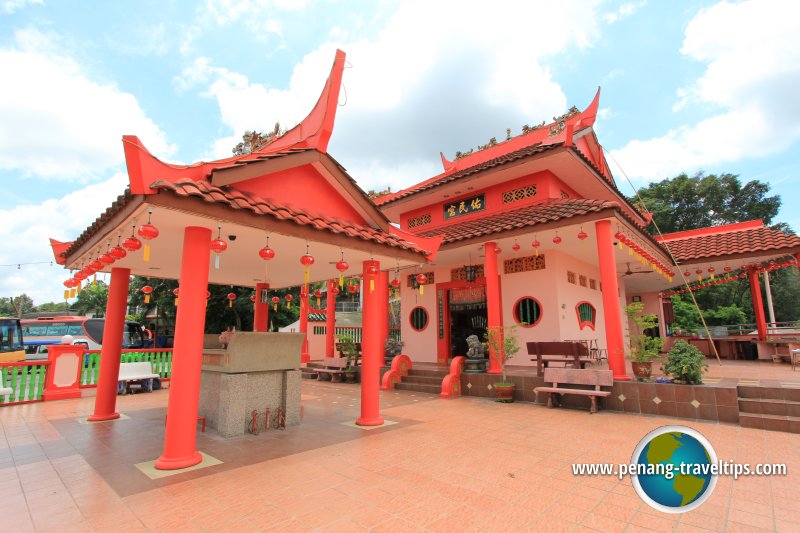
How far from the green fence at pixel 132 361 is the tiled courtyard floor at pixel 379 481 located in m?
3.87

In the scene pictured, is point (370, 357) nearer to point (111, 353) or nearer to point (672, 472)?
point (672, 472)

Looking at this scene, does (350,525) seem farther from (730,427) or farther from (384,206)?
(384,206)

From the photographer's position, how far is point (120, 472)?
14.7ft

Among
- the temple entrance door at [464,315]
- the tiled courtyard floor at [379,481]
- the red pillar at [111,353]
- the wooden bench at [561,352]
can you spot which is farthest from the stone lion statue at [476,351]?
the red pillar at [111,353]

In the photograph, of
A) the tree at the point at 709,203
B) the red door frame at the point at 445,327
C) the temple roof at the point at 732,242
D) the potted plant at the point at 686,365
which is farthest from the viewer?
the tree at the point at 709,203

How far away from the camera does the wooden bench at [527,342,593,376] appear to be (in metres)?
8.30

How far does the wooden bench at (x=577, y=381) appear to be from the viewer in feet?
24.0

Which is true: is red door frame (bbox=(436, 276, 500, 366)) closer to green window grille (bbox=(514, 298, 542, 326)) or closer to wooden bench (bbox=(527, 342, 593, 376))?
green window grille (bbox=(514, 298, 542, 326))

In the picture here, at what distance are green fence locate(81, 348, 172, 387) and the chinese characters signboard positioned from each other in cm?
978

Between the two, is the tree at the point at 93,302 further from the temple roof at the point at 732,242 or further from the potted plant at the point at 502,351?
the temple roof at the point at 732,242

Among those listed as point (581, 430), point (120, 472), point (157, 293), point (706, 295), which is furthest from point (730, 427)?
point (706, 295)

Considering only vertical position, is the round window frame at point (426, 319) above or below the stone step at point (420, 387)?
above

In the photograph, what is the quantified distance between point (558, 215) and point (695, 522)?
6384 mm

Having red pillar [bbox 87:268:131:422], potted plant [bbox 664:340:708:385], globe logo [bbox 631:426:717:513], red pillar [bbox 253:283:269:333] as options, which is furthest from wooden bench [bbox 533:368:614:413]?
red pillar [bbox 87:268:131:422]
